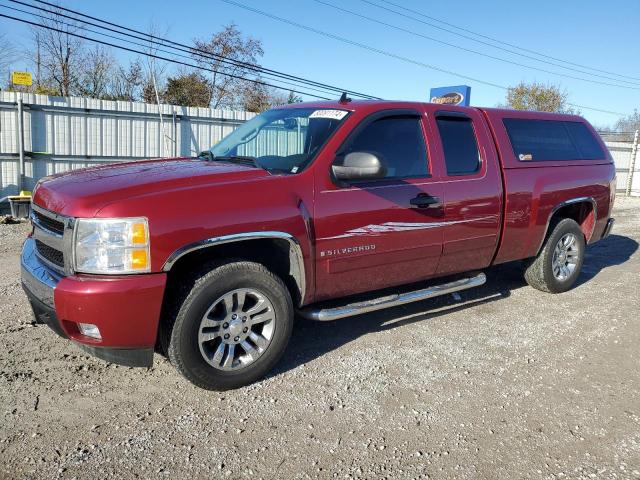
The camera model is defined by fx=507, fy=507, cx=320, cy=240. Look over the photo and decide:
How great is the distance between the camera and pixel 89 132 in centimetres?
1209

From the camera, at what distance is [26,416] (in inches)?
116

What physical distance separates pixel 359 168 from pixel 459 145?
145 centimetres

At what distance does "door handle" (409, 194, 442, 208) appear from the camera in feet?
13.2

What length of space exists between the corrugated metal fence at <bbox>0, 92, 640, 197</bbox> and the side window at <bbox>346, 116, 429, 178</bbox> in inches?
391

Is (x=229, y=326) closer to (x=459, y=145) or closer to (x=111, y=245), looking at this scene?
(x=111, y=245)

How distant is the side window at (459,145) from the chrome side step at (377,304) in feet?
3.35

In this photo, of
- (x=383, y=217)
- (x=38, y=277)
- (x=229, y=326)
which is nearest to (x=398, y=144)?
(x=383, y=217)

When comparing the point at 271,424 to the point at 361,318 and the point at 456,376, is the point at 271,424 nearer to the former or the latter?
the point at 456,376

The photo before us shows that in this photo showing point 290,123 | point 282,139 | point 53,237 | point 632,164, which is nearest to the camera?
point 53,237

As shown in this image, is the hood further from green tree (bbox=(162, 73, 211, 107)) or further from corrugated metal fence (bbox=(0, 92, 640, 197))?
green tree (bbox=(162, 73, 211, 107))

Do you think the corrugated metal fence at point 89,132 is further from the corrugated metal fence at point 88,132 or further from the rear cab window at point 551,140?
the rear cab window at point 551,140

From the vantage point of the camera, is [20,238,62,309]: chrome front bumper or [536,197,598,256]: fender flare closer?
[20,238,62,309]: chrome front bumper

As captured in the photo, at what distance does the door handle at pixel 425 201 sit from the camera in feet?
13.2

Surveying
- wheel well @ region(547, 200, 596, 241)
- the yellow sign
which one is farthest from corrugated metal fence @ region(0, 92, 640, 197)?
wheel well @ region(547, 200, 596, 241)
